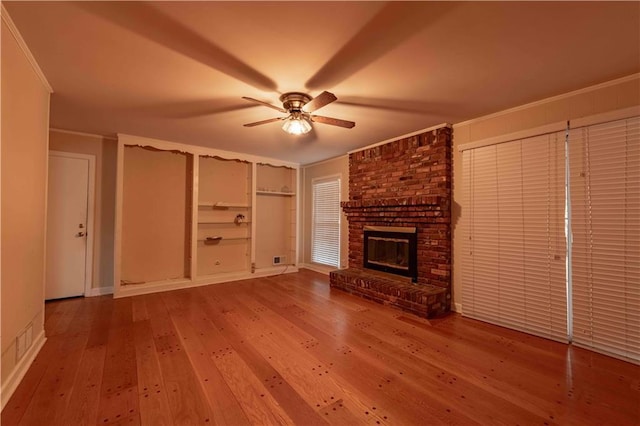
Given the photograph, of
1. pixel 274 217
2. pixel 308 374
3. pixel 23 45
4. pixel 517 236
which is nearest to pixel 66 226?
pixel 23 45

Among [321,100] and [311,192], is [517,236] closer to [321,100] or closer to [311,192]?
[321,100]

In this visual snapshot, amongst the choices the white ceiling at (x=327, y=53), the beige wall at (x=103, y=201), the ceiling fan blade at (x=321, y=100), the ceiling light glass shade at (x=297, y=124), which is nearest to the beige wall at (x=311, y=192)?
the white ceiling at (x=327, y=53)

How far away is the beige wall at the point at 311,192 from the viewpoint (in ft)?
17.5

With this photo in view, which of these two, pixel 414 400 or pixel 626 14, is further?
pixel 414 400

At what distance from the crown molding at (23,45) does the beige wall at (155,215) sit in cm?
204

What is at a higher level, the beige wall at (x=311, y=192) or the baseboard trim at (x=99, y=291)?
the beige wall at (x=311, y=192)

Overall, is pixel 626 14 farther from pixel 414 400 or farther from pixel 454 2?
pixel 414 400

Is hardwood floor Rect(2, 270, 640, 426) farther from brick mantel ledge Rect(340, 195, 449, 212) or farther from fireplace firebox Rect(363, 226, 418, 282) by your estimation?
brick mantel ledge Rect(340, 195, 449, 212)

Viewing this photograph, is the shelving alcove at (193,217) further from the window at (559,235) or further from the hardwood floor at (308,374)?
the window at (559,235)

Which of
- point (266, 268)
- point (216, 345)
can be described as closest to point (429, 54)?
point (216, 345)

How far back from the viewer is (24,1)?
1.58 meters

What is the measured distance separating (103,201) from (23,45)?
280cm

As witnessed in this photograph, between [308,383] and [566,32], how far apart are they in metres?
2.98

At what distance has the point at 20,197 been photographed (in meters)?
2.03
